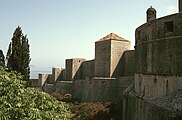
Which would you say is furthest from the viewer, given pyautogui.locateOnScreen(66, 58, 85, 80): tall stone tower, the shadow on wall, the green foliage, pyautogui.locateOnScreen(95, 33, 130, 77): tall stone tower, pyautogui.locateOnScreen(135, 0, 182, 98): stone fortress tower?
pyautogui.locateOnScreen(66, 58, 85, 80): tall stone tower

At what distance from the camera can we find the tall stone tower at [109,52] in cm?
3016

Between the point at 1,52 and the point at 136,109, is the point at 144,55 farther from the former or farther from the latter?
the point at 1,52

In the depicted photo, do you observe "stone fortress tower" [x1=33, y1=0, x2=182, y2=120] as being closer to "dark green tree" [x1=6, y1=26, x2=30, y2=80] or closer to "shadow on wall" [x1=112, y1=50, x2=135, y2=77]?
"shadow on wall" [x1=112, y1=50, x2=135, y2=77]

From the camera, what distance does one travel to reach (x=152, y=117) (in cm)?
1364

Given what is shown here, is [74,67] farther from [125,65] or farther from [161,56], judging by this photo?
[161,56]

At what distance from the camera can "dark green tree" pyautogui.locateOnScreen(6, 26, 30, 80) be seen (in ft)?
72.3

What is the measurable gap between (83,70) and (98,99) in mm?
12708

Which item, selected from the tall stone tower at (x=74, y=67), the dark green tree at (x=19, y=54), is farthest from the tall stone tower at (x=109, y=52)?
the dark green tree at (x=19, y=54)

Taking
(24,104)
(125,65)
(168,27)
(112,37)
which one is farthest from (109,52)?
(24,104)

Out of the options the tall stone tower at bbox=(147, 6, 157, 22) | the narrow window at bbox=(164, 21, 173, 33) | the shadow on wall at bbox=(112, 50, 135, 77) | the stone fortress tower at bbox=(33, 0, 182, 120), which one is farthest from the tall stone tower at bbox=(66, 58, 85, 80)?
the narrow window at bbox=(164, 21, 173, 33)

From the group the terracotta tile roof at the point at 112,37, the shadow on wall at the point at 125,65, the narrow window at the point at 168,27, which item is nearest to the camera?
the narrow window at the point at 168,27

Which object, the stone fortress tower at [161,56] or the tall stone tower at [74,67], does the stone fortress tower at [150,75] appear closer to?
the stone fortress tower at [161,56]

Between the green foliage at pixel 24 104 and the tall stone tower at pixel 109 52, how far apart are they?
18.8 m

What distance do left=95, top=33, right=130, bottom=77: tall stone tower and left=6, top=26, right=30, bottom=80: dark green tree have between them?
9893 millimetres
